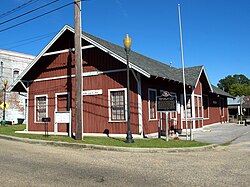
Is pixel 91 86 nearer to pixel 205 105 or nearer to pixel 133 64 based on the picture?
pixel 133 64

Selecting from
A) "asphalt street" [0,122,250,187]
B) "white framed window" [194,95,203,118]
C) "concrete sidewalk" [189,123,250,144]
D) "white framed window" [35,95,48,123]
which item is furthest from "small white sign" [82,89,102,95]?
"white framed window" [194,95,203,118]

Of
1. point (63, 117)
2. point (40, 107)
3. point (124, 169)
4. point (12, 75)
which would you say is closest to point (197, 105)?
point (63, 117)

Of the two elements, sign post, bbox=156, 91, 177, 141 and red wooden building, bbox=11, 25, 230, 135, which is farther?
red wooden building, bbox=11, 25, 230, 135

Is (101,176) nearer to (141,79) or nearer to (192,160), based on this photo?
(192,160)

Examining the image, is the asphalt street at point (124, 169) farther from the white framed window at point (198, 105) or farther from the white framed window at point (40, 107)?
the white framed window at point (198, 105)

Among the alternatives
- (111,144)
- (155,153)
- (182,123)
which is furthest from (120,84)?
(182,123)

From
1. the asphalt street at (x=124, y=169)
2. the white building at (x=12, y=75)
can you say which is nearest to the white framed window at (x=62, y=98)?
the asphalt street at (x=124, y=169)

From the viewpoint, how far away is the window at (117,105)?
15.9 m

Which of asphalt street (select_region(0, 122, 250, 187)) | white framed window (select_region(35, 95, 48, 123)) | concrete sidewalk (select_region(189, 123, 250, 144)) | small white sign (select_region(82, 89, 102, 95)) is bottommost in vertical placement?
concrete sidewalk (select_region(189, 123, 250, 144))

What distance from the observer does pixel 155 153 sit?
Result: 1099cm

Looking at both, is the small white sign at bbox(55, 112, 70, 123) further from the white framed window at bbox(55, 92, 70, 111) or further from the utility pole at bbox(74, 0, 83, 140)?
the white framed window at bbox(55, 92, 70, 111)

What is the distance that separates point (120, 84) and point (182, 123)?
23.5ft

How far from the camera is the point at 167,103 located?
14.0m

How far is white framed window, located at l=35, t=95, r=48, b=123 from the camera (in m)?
19.3
